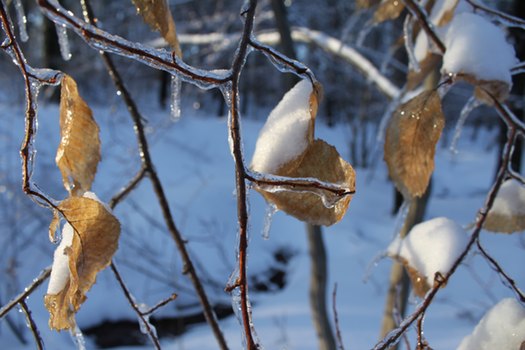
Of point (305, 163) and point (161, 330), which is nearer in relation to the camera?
point (305, 163)

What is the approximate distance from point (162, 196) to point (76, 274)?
0.19 meters

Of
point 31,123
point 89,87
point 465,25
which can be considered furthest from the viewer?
point 89,87

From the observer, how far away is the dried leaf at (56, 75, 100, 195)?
30 centimetres

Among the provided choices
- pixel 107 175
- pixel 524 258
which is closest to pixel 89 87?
pixel 107 175

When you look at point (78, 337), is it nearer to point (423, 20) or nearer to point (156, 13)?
point (156, 13)

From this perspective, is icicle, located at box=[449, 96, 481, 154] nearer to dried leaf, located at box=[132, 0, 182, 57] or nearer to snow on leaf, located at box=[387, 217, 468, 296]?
snow on leaf, located at box=[387, 217, 468, 296]

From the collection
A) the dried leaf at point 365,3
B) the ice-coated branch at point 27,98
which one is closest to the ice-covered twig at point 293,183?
the ice-coated branch at point 27,98

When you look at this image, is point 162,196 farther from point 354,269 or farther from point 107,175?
point 107,175

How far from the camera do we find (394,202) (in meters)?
5.43

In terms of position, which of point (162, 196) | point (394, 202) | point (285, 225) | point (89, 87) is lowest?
point (162, 196)

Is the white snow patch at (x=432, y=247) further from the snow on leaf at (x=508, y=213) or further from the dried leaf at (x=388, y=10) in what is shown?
the dried leaf at (x=388, y=10)

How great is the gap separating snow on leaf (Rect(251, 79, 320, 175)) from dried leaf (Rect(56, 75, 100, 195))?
4.0 inches

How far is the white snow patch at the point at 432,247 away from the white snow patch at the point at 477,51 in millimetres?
121

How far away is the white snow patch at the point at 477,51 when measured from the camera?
38cm
